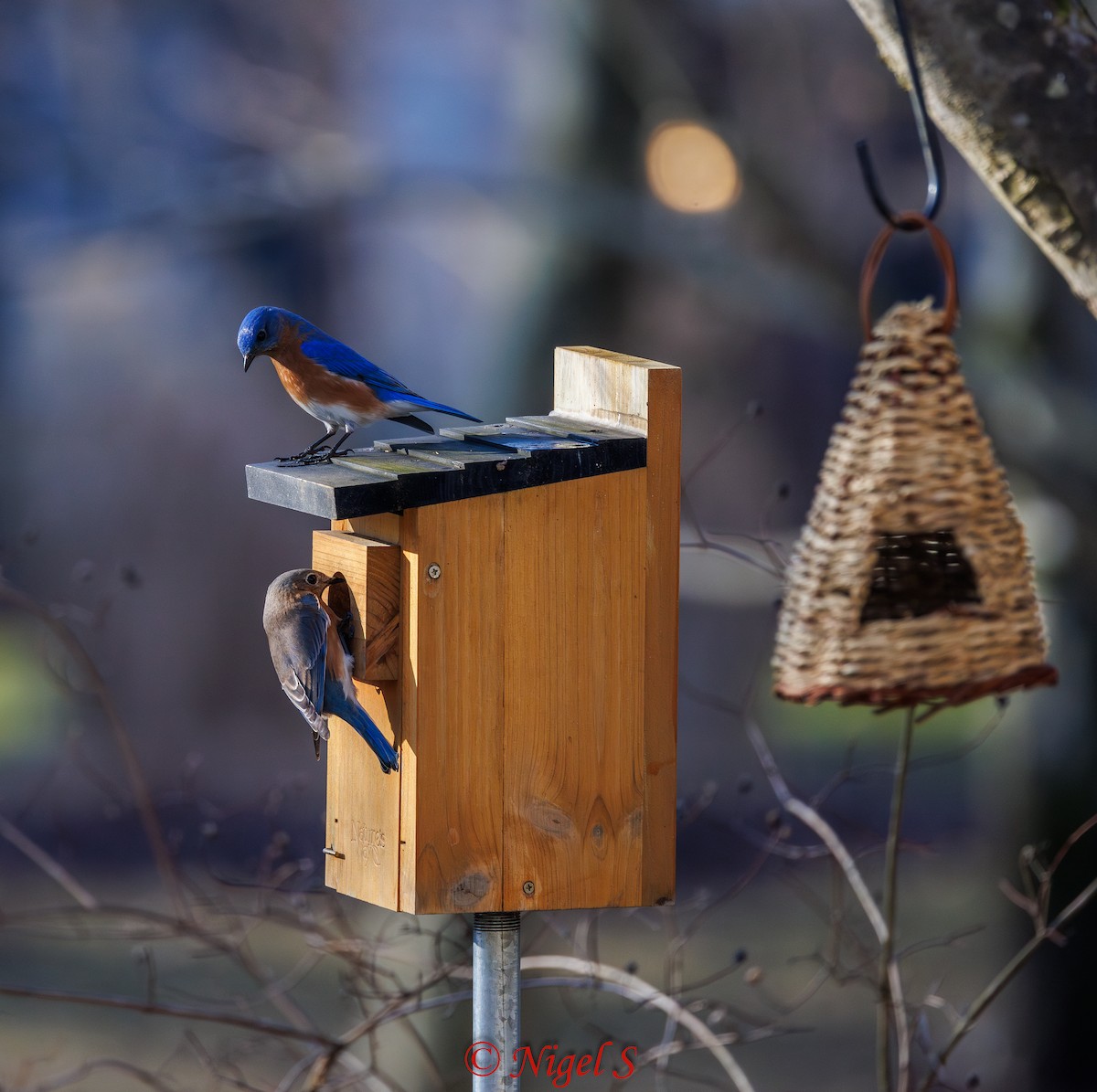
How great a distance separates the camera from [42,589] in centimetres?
705

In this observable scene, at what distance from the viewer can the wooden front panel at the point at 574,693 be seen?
2594 millimetres

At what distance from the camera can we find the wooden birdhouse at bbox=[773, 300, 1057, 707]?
198cm

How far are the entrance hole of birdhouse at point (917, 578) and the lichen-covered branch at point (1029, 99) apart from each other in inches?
30.5

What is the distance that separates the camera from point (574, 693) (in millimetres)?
2631

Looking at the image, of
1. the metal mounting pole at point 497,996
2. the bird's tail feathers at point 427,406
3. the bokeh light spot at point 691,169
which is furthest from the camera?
the bokeh light spot at point 691,169

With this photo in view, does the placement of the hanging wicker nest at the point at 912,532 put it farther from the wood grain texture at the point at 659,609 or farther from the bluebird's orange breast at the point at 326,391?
the bluebird's orange breast at the point at 326,391

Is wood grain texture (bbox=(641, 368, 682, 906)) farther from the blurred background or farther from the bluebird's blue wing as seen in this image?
the blurred background

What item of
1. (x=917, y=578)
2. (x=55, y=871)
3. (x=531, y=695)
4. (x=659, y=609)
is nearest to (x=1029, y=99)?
(x=917, y=578)

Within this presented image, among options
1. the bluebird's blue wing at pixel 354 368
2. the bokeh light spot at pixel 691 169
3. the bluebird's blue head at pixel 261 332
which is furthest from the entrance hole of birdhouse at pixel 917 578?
the bokeh light spot at pixel 691 169

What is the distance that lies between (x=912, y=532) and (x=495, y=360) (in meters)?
4.06

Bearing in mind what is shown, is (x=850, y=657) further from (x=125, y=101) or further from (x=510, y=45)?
(x=125, y=101)

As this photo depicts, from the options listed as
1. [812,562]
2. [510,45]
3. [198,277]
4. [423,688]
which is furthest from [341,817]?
[198,277]

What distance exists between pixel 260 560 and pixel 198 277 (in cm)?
130

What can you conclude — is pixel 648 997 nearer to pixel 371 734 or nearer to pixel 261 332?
pixel 371 734
